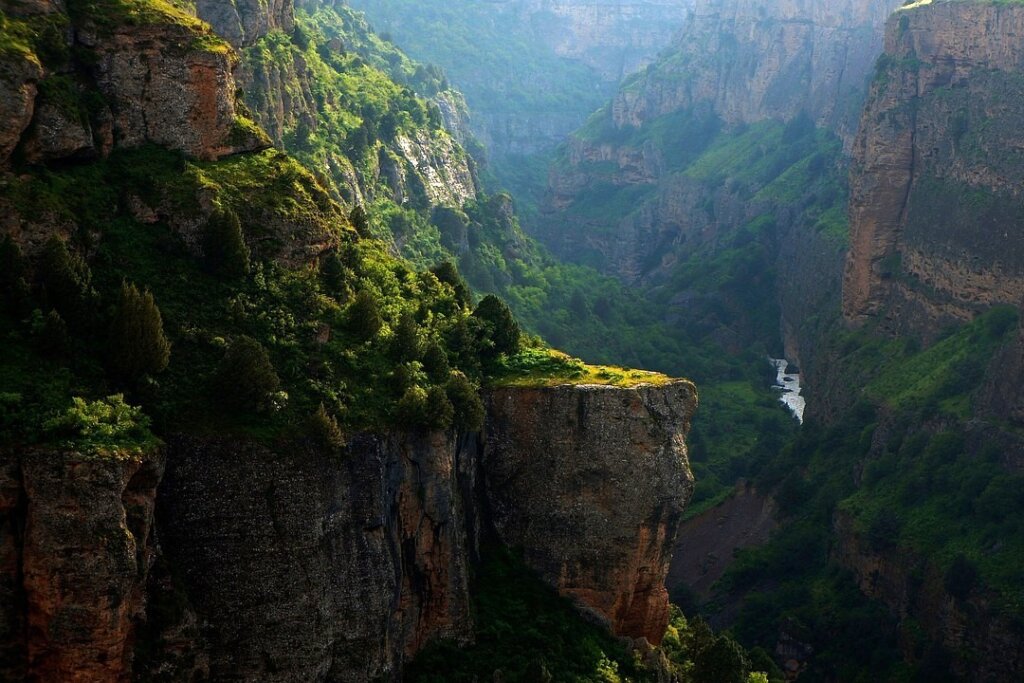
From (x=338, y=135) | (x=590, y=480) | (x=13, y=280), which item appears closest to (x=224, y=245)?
(x=13, y=280)

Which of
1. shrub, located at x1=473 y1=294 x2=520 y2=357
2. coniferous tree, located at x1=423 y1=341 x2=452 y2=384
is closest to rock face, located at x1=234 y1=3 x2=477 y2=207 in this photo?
shrub, located at x1=473 y1=294 x2=520 y2=357

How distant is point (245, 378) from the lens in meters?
42.5

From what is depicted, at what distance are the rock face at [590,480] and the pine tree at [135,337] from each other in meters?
14.7

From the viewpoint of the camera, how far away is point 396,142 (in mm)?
132750

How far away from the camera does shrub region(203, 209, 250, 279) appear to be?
46938 millimetres

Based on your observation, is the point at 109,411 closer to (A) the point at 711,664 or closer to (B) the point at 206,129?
(B) the point at 206,129

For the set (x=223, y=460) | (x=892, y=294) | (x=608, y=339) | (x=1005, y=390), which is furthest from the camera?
(x=608, y=339)

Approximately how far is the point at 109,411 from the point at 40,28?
14.4m

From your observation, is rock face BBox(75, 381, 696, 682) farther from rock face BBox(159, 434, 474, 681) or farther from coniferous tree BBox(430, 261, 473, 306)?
coniferous tree BBox(430, 261, 473, 306)

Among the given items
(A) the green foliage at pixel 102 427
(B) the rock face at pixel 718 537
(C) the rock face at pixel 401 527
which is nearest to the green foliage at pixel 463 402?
(C) the rock face at pixel 401 527

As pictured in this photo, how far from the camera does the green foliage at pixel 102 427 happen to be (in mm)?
37625

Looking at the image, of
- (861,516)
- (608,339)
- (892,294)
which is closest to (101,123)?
(861,516)

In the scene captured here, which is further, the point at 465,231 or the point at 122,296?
the point at 465,231

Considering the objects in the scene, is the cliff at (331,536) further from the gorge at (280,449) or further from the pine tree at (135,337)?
the pine tree at (135,337)
